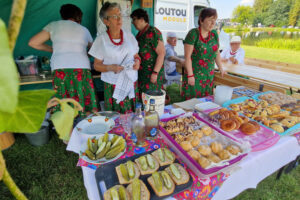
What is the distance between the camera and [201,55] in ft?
7.08

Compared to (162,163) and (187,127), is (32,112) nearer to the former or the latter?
(162,163)

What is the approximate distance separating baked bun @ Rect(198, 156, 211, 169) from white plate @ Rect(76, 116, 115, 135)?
69cm

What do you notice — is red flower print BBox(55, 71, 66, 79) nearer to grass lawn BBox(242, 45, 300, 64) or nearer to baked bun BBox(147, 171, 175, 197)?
baked bun BBox(147, 171, 175, 197)

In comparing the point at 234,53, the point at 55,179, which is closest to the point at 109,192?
the point at 55,179

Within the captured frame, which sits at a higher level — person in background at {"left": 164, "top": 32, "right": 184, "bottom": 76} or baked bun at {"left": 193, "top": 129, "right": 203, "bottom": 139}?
person in background at {"left": 164, "top": 32, "right": 184, "bottom": 76}

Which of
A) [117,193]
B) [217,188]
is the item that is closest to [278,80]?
[217,188]

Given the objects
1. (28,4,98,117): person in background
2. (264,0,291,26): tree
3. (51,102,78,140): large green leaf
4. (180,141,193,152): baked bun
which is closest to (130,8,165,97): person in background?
(28,4,98,117): person in background

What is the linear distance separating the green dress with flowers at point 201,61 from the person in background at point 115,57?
2.62 ft

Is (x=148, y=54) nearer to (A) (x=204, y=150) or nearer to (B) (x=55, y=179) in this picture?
(A) (x=204, y=150)

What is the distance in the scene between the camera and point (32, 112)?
0.94 ft

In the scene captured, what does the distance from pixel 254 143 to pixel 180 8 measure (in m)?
5.76

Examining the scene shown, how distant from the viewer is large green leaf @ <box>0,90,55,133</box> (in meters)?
0.28

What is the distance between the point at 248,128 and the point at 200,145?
17.0 inches

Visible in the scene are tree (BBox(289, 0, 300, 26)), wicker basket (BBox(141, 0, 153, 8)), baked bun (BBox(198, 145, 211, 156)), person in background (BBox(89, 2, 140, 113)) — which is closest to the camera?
baked bun (BBox(198, 145, 211, 156))
